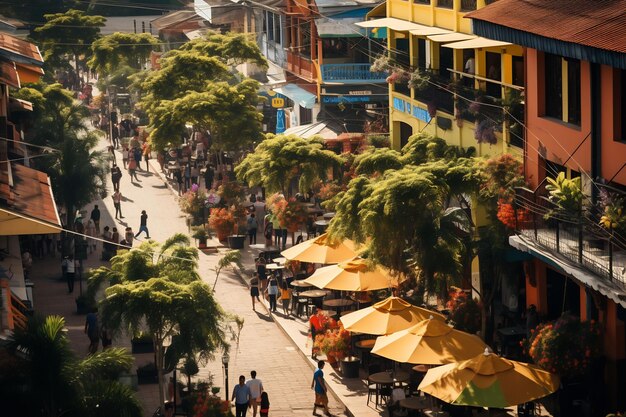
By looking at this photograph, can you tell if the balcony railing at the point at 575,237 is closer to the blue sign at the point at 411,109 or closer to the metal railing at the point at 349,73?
the blue sign at the point at 411,109

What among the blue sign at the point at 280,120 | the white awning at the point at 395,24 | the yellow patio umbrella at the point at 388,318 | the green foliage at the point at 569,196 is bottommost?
the blue sign at the point at 280,120

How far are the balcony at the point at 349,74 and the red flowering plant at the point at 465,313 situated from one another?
27.1 m

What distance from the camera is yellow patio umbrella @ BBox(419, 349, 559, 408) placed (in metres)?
30.5

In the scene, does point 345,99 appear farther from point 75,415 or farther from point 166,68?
point 75,415

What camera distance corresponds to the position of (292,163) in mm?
51969

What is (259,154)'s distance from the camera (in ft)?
→ 178

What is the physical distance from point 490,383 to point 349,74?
36.5m

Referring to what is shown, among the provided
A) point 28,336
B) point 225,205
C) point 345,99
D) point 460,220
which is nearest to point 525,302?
point 460,220

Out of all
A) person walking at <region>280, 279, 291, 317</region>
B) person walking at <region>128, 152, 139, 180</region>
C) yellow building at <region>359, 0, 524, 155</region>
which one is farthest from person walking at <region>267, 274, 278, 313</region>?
person walking at <region>128, 152, 139, 180</region>

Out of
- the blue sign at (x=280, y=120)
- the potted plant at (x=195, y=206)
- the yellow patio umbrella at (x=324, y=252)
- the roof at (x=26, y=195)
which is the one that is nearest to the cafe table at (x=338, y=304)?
the yellow patio umbrella at (x=324, y=252)

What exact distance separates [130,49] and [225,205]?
1678 inches

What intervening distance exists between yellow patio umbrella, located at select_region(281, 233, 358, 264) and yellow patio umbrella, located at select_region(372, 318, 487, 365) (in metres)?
9.60

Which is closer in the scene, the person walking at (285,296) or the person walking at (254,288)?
the person walking at (285,296)

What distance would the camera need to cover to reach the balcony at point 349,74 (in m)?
65.2
